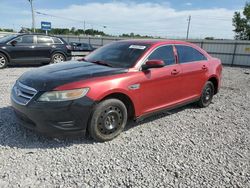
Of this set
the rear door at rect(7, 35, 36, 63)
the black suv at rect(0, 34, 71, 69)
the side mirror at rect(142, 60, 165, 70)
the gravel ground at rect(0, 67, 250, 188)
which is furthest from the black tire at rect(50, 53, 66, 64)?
the side mirror at rect(142, 60, 165, 70)

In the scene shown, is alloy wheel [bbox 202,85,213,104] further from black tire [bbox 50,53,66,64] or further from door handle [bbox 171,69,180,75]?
black tire [bbox 50,53,66,64]

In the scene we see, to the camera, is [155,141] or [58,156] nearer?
[58,156]

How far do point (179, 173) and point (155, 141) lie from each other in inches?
35.3

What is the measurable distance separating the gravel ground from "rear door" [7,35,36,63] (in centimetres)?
643

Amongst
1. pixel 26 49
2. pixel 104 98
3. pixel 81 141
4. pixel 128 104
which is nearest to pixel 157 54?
pixel 128 104

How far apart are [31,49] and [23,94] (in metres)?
8.00

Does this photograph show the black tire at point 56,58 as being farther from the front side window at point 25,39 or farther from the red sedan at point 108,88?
the red sedan at point 108,88

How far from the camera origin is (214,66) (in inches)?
224

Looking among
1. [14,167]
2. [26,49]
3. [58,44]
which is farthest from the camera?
[58,44]

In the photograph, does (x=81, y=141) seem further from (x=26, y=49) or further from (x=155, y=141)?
(x=26, y=49)

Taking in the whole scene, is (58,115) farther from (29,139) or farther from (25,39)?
(25,39)

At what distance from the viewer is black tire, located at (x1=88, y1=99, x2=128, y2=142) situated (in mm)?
3430

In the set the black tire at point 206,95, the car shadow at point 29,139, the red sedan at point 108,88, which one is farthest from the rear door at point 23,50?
the black tire at point 206,95

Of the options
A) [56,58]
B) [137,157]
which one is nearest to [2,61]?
[56,58]
